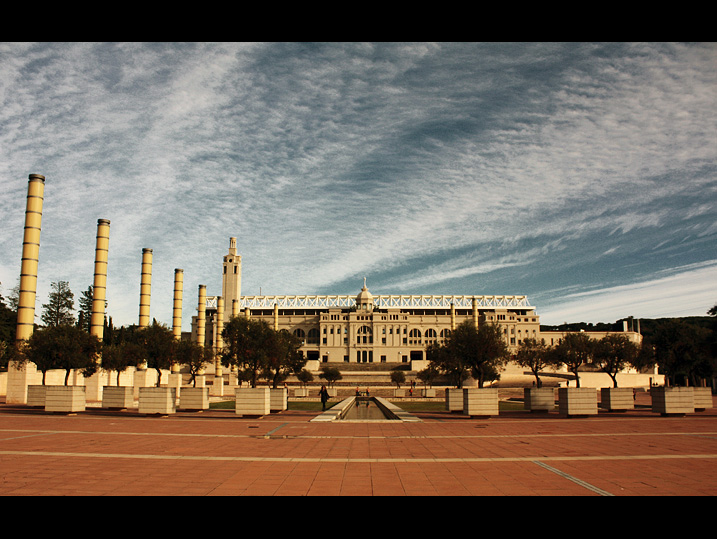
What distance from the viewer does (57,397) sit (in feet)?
82.9

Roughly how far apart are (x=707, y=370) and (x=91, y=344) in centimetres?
4739

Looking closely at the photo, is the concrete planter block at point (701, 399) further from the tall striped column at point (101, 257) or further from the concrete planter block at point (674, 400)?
the tall striped column at point (101, 257)

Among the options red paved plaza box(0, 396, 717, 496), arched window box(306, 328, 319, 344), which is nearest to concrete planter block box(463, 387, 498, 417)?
red paved plaza box(0, 396, 717, 496)

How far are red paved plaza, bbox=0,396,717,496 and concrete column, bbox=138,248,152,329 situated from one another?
38462 mm

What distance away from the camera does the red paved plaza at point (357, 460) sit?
9.03m

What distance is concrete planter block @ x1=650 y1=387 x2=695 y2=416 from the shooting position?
24.7 metres

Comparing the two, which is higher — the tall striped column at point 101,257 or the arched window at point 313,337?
the tall striped column at point 101,257

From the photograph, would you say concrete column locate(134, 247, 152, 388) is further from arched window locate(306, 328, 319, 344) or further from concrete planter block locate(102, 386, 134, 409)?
arched window locate(306, 328, 319, 344)

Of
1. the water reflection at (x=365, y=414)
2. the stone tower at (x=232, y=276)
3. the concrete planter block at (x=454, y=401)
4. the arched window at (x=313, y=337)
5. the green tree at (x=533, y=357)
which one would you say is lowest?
the water reflection at (x=365, y=414)

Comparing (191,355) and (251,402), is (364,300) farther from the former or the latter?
(251,402)

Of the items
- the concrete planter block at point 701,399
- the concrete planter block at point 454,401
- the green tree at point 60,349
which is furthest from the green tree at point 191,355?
the concrete planter block at point 701,399

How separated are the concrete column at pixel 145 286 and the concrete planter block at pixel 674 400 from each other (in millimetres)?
48726
